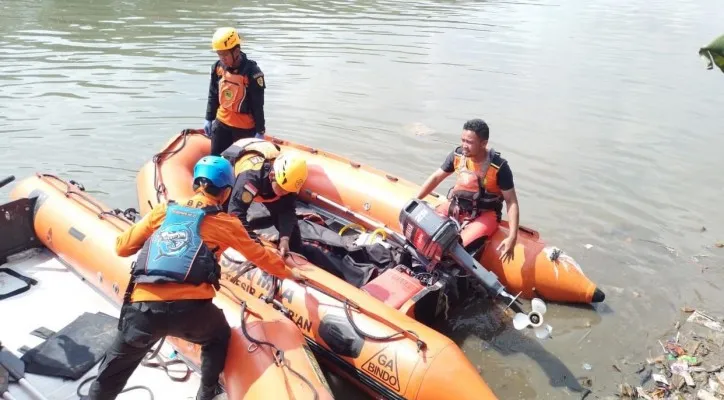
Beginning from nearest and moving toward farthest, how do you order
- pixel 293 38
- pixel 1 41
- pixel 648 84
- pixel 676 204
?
pixel 676 204 < pixel 648 84 < pixel 1 41 < pixel 293 38

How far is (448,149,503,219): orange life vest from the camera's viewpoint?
440 centimetres

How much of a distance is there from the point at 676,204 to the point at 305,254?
14.4 feet

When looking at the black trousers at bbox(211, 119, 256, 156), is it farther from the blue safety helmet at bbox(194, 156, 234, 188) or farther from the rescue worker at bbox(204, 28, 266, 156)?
the blue safety helmet at bbox(194, 156, 234, 188)

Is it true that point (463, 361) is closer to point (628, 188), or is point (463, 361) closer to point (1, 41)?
point (628, 188)

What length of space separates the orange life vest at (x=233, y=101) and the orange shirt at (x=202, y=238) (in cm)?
241

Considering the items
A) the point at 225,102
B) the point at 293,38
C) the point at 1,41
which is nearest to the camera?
the point at 225,102

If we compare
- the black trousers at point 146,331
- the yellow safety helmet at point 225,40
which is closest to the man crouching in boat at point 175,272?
the black trousers at point 146,331

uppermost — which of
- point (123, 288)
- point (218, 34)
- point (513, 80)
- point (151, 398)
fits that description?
point (218, 34)

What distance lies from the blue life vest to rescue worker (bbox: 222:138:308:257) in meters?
0.96

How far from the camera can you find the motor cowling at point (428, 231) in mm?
3961

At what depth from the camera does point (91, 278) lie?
4.19m

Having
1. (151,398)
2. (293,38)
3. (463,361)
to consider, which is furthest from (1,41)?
(463,361)

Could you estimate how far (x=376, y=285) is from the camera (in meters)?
4.02

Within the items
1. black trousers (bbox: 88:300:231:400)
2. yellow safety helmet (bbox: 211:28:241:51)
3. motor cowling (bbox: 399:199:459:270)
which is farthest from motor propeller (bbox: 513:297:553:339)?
yellow safety helmet (bbox: 211:28:241:51)
